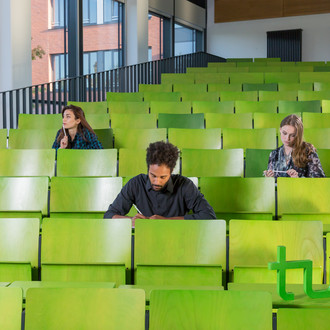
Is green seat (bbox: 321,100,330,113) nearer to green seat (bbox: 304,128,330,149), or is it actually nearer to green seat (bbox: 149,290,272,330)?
green seat (bbox: 304,128,330,149)

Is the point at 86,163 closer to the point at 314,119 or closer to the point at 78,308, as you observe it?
the point at 314,119

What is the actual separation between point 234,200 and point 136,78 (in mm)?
5691

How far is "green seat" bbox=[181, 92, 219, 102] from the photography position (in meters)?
6.36

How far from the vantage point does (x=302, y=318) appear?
5.09ft

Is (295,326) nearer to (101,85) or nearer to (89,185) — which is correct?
(89,185)

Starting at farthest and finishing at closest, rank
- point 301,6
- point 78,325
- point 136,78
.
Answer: point 301,6 → point 136,78 → point 78,325

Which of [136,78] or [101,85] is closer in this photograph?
[101,85]

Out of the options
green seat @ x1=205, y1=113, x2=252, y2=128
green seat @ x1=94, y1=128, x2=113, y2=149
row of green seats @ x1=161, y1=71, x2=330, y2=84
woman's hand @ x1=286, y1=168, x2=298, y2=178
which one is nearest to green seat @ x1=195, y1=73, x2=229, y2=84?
row of green seats @ x1=161, y1=71, x2=330, y2=84

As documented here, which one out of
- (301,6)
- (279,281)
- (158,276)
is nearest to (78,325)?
(279,281)

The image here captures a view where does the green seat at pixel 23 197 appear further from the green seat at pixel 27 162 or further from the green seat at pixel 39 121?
the green seat at pixel 39 121

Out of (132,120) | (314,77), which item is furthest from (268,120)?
(314,77)

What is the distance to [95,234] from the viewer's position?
8.34ft

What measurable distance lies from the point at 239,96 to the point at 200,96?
0.41 m

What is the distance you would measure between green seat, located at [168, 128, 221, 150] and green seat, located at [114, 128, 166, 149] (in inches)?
4.1
